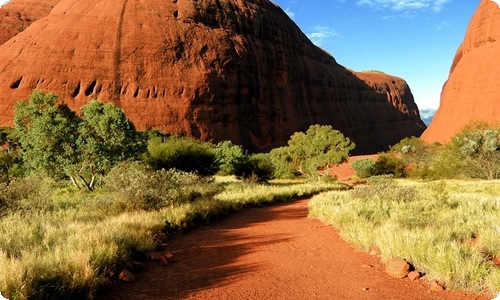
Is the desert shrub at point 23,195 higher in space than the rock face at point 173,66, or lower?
lower

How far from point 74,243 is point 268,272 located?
12.5ft

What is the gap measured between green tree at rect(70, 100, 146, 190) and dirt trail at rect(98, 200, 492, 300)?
39.1 ft

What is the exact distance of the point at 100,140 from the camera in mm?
20266

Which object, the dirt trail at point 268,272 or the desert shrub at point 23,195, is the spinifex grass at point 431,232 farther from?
the desert shrub at point 23,195

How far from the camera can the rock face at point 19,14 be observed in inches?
2370

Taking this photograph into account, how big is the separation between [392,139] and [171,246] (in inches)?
→ 3678

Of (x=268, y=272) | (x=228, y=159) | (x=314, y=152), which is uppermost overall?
(x=314, y=152)

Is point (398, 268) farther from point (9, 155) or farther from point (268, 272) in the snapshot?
point (9, 155)

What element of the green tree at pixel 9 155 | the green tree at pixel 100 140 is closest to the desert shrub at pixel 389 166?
the green tree at pixel 100 140

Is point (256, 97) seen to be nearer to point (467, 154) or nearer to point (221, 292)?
point (467, 154)

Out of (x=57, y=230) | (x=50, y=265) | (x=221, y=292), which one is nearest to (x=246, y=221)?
(x=57, y=230)

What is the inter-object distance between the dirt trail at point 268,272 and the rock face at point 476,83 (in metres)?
47.3

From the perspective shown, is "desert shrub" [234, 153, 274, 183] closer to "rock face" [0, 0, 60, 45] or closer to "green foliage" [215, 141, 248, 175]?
"green foliage" [215, 141, 248, 175]

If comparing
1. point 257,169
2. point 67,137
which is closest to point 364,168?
point 257,169
